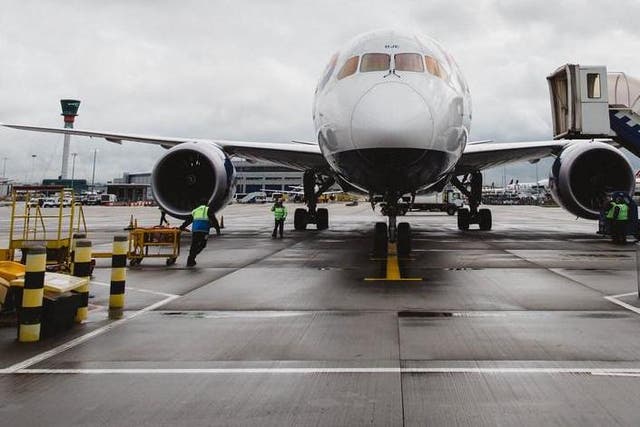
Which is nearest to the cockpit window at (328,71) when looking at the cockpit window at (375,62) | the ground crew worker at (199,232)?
the cockpit window at (375,62)

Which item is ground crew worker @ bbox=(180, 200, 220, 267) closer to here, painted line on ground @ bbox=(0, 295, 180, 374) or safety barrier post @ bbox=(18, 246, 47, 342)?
painted line on ground @ bbox=(0, 295, 180, 374)

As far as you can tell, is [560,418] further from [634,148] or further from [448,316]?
[634,148]

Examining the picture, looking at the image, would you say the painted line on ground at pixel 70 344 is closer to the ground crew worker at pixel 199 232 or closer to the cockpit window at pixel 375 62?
the ground crew worker at pixel 199 232

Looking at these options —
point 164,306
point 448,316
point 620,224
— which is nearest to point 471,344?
point 448,316

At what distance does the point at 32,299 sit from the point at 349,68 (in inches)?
234

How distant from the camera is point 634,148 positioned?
1501cm

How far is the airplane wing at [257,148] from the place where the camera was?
13.4 m

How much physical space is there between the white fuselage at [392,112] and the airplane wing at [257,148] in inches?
174

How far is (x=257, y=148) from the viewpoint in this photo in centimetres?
1391

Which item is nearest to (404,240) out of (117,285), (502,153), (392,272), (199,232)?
(392,272)

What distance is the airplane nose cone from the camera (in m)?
6.82

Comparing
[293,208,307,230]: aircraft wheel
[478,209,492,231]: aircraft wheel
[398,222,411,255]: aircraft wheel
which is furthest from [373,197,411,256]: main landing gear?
[478,209,492,231]: aircraft wheel

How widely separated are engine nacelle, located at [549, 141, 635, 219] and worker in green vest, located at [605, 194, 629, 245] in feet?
1.72

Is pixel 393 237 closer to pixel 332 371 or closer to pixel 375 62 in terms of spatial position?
pixel 375 62
